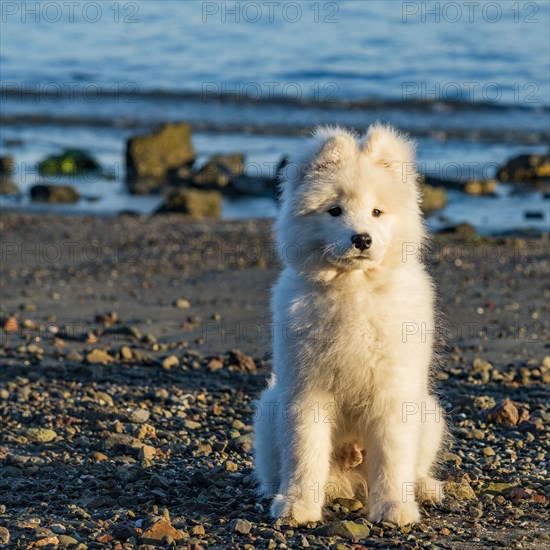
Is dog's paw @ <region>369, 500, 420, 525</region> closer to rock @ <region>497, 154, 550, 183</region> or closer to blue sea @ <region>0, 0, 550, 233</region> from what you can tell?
blue sea @ <region>0, 0, 550, 233</region>

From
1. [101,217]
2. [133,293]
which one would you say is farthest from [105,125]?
[133,293]

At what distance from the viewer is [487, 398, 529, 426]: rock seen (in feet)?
22.5

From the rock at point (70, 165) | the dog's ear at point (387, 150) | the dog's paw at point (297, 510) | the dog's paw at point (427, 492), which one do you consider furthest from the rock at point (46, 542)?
the rock at point (70, 165)

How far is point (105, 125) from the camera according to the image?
26375 millimetres

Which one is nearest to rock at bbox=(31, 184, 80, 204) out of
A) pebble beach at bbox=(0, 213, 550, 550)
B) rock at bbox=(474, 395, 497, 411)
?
pebble beach at bbox=(0, 213, 550, 550)

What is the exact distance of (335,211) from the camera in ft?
16.0

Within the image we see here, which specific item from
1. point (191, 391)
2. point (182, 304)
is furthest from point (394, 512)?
point (182, 304)

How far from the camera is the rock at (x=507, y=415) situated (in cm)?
687

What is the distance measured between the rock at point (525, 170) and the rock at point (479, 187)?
1034 millimetres

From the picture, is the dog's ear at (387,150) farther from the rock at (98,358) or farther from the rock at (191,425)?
the rock at (98,358)

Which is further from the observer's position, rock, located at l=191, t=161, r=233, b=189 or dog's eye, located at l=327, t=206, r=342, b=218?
rock, located at l=191, t=161, r=233, b=189

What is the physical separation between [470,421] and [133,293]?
15.3 ft

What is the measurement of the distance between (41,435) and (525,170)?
1439 centimetres

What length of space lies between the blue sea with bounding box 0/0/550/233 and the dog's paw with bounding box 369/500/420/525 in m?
10.1
